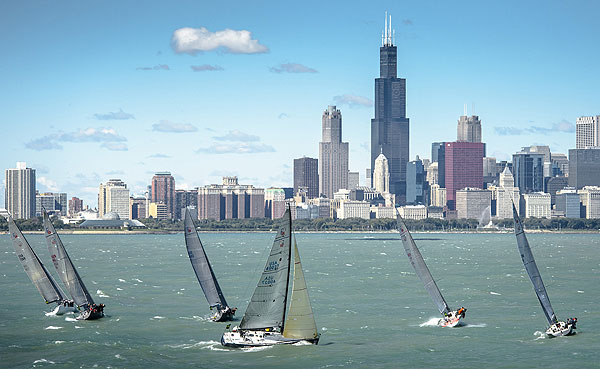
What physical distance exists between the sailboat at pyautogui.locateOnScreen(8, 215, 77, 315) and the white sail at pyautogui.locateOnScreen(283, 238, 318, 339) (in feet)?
83.4

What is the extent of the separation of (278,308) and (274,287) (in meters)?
1.41

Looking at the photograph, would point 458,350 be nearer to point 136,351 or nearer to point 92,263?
point 136,351

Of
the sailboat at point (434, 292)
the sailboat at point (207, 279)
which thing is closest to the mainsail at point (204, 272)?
the sailboat at point (207, 279)

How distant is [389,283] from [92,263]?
6214 centimetres

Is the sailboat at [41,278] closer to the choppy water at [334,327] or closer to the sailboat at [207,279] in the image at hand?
the choppy water at [334,327]

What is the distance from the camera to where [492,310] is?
86812 mm

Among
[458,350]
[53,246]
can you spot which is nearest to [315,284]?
[53,246]

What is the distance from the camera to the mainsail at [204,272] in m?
76.4

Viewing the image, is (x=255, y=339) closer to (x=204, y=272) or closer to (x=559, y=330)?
(x=204, y=272)

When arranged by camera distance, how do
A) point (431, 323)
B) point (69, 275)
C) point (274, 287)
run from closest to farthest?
point (274, 287), point (431, 323), point (69, 275)

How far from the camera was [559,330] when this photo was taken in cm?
6881

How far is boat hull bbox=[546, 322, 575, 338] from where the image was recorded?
226 feet

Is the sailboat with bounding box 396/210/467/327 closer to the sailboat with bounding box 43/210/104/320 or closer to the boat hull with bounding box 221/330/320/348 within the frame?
the boat hull with bounding box 221/330/320/348

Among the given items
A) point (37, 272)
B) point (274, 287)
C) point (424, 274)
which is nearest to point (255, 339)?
point (274, 287)
